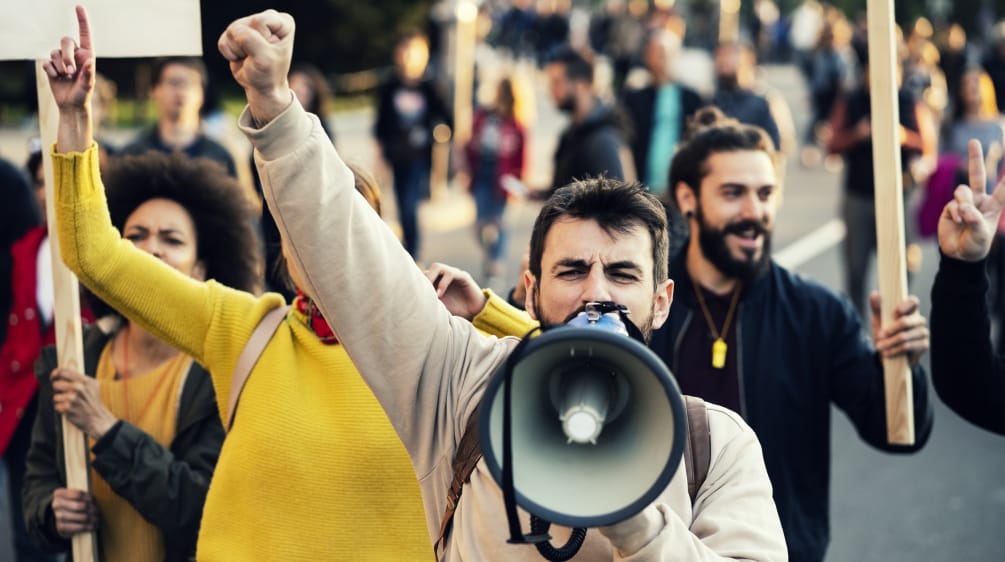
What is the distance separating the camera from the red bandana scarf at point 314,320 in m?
3.21

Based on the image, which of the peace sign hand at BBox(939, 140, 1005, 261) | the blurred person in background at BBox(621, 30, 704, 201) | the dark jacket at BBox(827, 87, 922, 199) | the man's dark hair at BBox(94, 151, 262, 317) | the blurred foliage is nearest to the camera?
the peace sign hand at BBox(939, 140, 1005, 261)

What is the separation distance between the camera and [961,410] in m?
3.69

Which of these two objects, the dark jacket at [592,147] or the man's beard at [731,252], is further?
the dark jacket at [592,147]

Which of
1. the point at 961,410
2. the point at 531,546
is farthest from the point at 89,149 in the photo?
the point at 961,410

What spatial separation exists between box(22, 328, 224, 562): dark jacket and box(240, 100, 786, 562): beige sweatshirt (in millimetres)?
1150

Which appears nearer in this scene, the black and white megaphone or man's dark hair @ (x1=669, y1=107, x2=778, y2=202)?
the black and white megaphone

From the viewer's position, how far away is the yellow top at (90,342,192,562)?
3.66 m

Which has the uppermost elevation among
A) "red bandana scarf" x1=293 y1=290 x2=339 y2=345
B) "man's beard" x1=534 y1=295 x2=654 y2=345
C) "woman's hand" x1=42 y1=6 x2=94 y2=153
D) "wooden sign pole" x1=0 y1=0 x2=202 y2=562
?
"wooden sign pole" x1=0 y1=0 x2=202 y2=562

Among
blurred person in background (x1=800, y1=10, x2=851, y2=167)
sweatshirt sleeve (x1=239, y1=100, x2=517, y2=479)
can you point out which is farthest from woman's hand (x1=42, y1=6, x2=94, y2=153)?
blurred person in background (x1=800, y1=10, x2=851, y2=167)

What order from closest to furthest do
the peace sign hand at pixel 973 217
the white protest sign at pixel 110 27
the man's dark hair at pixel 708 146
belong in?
the white protest sign at pixel 110 27 < the peace sign hand at pixel 973 217 < the man's dark hair at pixel 708 146

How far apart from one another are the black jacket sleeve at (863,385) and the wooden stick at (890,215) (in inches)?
2.5

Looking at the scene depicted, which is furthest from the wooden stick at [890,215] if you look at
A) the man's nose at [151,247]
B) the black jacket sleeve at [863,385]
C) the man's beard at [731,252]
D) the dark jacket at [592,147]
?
the dark jacket at [592,147]

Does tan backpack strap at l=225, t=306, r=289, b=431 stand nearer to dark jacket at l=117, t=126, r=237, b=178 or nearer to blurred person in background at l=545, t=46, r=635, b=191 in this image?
blurred person in background at l=545, t=46, r=635, b=191

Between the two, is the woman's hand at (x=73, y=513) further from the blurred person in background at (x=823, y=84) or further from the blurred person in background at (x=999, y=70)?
the blurred person in background at (x=823, y=84)
